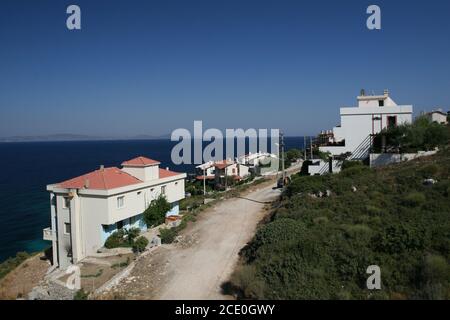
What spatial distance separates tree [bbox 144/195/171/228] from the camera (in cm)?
2594

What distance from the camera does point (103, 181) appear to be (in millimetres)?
23781

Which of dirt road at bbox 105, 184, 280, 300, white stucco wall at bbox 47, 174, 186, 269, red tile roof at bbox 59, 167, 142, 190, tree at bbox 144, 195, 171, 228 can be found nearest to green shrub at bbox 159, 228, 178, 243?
dirt road at bbox 105, 184, 280, 300

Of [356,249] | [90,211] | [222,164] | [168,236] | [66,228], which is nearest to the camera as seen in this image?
[356,249]

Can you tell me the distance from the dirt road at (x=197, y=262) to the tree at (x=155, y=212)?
3.14 meters

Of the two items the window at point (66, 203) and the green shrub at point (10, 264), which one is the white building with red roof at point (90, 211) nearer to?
the window at point (66, 203)

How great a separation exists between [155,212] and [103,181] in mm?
4510

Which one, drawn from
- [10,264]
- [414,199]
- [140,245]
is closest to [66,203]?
[140,245]

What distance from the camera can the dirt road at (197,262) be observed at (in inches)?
505

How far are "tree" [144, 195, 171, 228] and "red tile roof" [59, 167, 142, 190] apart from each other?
209 cm

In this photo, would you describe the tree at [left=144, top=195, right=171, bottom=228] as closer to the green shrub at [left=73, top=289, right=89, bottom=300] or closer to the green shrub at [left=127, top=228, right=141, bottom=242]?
the green shrub at [left=127, top=228, right=141, bottom=242]

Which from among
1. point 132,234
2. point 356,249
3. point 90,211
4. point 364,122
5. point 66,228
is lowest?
point 132,234

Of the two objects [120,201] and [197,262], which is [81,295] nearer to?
[197,262]
